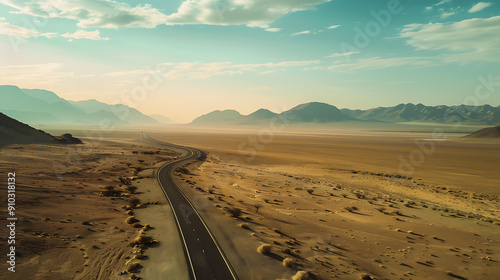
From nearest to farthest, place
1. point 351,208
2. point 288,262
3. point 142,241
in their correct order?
1. point 288,262
2. point 142,241
3. point 351,208

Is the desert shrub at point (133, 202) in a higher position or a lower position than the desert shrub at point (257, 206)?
higher

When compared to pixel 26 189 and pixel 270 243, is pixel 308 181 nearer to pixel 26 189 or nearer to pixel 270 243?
pixel 270 243

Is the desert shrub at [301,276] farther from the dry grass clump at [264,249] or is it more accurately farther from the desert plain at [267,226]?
the dry grass clump at [264,249]

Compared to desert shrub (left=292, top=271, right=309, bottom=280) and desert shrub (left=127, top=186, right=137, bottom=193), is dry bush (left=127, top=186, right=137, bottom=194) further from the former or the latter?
desert shrub (left=292, top=271, right=309, bottom=280)

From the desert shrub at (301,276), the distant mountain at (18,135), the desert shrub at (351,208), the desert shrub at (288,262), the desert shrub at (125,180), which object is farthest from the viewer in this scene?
the distant mountain at (18,135)

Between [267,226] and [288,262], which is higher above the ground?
[288,262]

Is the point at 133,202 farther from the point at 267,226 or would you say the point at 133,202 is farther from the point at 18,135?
the point at 18,135

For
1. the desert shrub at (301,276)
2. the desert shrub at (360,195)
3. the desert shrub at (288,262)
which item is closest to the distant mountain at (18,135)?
the desert shrub at (288,262)

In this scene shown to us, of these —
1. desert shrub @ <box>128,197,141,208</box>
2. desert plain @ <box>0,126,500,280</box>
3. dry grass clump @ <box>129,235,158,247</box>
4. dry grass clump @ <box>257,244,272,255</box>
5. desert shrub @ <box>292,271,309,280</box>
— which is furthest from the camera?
desert shrub @ <box>128,197,141,208</box>

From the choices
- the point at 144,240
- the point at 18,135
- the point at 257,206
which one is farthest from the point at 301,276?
the point at 18,135

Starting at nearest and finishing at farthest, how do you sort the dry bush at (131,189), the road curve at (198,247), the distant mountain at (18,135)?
the road curve at (198,247), the dry bush at (131,189), the distant mountain at (18,135)

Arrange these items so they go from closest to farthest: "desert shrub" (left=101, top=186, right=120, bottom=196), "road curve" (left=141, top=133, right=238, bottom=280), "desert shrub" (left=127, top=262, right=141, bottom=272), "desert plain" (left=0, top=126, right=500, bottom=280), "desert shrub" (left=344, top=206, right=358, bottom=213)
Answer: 1. "desert shrub" (left=127, top=262, right=141, bottom=272)
2. "road curve" (left=141, top=133, right=238, bottom=280)
3. "desert plain" (left=0, top=126, right=500, bottom=280)
4. "desert shrub" (left=344, top=206, right=358, bottom=213)
5. "desert shrub" (left=101, top=186, right=120, bottom=196)

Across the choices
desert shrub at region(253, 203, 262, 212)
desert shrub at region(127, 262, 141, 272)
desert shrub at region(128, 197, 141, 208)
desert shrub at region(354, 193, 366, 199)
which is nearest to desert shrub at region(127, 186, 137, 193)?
desert shrub at region(128, 197, 141, 208)
